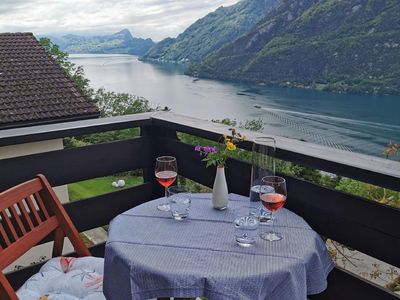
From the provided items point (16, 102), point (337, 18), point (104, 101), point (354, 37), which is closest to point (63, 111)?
point (16, 102)

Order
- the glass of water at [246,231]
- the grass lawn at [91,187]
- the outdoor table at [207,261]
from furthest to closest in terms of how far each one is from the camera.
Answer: the grass lawn at [91,187] < the glass of water at [246,231] < the outdoor table at [207,261]

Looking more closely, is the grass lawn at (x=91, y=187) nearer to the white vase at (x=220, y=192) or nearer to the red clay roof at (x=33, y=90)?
the red clay roof at (x=33, y=90)

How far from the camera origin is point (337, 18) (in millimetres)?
46750

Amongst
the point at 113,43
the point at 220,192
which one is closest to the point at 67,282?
the point at 220,192

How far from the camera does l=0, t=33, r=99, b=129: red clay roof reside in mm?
9859

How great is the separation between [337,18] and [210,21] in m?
23.2

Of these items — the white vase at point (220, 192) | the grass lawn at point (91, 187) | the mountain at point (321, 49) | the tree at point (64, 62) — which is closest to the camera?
the white vase at point (220, 192)

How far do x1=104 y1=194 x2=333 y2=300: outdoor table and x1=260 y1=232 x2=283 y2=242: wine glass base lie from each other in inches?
0.8

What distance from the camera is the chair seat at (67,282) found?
166 cm

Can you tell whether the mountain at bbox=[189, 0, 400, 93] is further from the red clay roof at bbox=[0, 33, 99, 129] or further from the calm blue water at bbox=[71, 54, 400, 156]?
the red clay roof at bbox=[0, 33, 99, 129]

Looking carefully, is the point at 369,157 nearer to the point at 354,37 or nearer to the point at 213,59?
the point at 354,37

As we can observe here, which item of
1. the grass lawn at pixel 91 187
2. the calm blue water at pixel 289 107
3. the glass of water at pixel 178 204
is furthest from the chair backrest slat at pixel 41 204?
the calm blue water at pixel 289 107

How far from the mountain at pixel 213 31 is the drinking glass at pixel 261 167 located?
5655 cm

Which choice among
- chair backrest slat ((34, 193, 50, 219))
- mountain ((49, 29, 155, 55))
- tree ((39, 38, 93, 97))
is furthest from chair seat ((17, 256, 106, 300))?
mountain ((49, 29, 155, 55))
